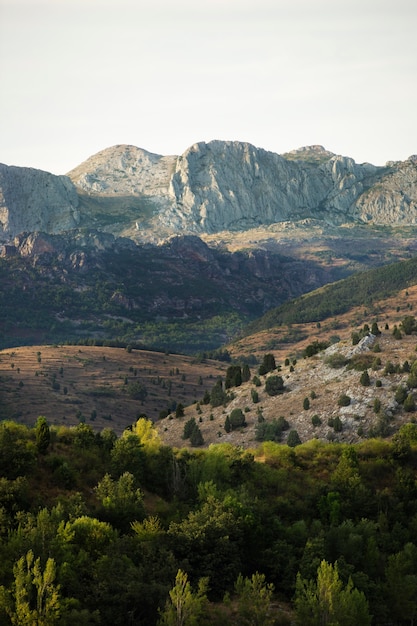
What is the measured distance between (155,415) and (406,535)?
139 meters

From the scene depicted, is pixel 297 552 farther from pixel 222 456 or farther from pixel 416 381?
pixel 416 381

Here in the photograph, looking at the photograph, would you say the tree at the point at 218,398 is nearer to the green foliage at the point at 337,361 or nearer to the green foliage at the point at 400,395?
the green foliage at the point at 337,361

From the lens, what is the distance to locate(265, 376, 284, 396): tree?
124 metres

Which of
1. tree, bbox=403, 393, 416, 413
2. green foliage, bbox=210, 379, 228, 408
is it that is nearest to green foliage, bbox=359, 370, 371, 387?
tree, bbox=403, 393, 416, 413

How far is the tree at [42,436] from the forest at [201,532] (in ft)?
0.44

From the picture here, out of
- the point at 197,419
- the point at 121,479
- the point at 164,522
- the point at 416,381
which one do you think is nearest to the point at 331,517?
the point at 164,522

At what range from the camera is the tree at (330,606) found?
46.8 metres

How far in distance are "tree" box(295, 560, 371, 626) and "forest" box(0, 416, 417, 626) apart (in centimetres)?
11

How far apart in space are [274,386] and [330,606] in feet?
257

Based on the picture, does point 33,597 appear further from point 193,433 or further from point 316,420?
point 193,433

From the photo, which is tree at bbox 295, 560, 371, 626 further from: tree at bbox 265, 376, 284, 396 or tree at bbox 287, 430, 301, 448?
tree at bbox 265, 376, 284, 396

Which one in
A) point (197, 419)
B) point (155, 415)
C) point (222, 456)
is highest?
point (222, 456)

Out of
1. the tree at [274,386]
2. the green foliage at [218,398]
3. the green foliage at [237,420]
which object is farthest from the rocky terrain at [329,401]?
the green foliage at [218,398]

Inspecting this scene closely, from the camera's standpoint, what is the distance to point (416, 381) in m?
106
